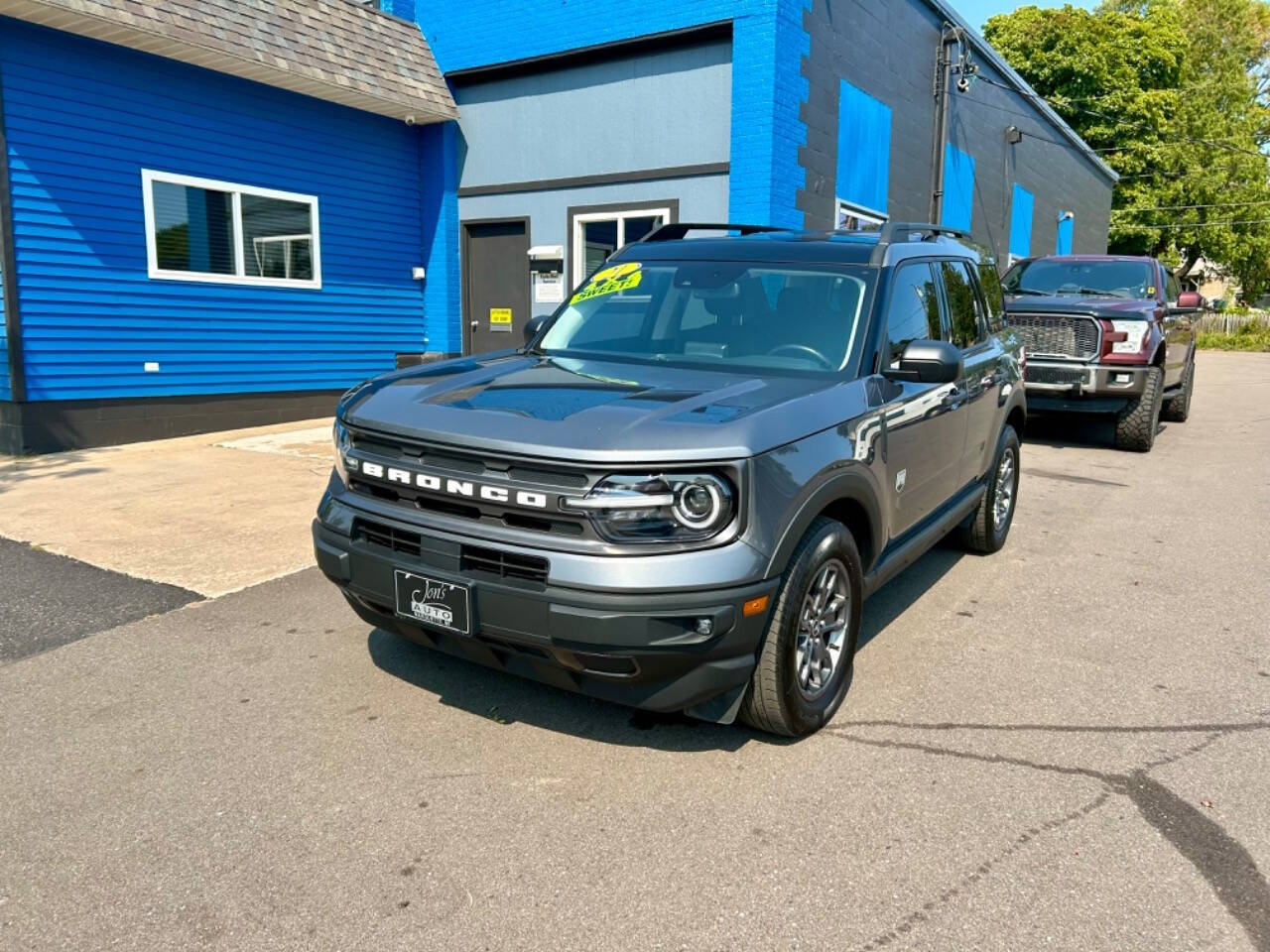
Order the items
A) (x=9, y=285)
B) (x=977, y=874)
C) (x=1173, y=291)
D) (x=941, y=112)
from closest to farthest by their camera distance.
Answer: (x=977, y=874)
(x=9, y=285)
(x=1173, y=291)
(x=941, y=112)

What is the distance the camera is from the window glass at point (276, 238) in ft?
35.5

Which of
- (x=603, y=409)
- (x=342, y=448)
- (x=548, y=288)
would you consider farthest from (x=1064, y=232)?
(x=342, y=448)

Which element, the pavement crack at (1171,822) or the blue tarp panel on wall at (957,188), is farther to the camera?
the blue tarp panel on wall at (957,188)

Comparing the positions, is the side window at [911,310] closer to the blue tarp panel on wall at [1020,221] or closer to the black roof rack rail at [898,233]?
the black roof rack rail at [898,233]

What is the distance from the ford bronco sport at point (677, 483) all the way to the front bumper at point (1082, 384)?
6.18 m

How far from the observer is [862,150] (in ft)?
42.5

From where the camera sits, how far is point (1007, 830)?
2.89m

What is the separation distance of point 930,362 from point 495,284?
10.1m

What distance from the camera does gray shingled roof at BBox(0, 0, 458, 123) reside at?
8.62m

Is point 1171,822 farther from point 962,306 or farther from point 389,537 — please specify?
point 962,306

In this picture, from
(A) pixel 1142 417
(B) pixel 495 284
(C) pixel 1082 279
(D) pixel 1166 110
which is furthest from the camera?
(D) pixel 1166 110

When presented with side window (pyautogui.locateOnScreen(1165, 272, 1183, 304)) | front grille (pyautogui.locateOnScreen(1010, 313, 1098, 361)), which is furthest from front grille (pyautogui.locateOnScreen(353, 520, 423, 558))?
side window (pyautogui.locateOnScreen(1165, 272, 1183, 304))

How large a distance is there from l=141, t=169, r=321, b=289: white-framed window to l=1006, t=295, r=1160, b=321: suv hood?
831 centimetres

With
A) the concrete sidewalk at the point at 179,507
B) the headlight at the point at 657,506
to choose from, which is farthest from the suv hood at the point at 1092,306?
the headlight at the point at 657,506
